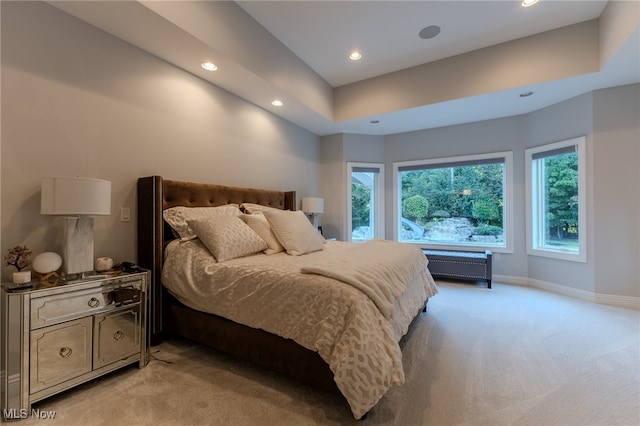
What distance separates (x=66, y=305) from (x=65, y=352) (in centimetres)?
28

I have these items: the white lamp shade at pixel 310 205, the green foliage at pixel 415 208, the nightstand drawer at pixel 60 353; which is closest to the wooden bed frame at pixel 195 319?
the nightstand drawer at pixel 60 353

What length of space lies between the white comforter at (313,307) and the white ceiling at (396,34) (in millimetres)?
1876

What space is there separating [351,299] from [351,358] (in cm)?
28

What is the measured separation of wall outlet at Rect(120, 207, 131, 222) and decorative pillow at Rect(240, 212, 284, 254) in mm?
989

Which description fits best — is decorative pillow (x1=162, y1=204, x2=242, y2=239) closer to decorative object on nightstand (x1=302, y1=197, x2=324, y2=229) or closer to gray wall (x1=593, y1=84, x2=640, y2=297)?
decorative object on nightstand (x1=302, y1=197, x2=324, y2=229)

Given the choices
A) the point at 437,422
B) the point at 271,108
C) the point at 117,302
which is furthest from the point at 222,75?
the point at 437,422

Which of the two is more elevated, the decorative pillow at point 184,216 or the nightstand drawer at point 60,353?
the decorative pillow at point 184,216

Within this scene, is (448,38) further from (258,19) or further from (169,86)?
(169,86)

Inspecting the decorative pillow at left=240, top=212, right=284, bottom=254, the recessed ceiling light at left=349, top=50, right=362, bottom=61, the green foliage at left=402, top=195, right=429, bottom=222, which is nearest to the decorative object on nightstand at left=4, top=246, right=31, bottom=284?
the decorative pillow at left=240, top=212, right=284, bottom=254

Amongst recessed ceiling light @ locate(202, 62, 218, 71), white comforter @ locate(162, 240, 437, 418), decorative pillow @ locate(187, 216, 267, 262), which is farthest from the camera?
recessed ceiling light @ locate(202, 62, 218, 71)

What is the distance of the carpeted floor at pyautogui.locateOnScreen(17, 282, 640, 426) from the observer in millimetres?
1512

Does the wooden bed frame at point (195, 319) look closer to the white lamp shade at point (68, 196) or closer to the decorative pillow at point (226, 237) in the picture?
the decorative pillow at point (226, 237)

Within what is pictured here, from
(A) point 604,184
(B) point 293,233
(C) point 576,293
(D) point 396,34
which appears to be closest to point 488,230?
(C) point 576,293

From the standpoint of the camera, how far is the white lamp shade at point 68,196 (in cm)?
172
